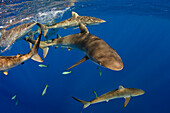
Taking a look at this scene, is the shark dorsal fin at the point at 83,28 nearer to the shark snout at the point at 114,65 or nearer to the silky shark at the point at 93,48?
the silky shark at the point at 93,48

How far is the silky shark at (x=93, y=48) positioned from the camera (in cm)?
306

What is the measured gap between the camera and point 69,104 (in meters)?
28.6

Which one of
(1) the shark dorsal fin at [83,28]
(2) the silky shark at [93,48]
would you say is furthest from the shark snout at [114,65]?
(1) the shark dorsal fin at [83,28]

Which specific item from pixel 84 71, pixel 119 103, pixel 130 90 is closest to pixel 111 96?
pixel 130 90

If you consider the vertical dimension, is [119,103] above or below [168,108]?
above

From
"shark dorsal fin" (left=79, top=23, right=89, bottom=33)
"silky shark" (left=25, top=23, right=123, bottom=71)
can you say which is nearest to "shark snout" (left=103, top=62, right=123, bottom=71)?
"silky shark" (left=25, top=23, right=123, bottom=71)

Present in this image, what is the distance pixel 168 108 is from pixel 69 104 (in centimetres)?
2128

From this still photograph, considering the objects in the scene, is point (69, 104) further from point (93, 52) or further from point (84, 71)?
point (93, 52)

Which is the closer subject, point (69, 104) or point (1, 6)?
point (1, 6)

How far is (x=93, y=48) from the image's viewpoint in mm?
3812

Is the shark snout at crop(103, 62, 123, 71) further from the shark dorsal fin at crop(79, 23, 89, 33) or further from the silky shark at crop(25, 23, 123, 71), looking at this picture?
the shark dorsal fin at crop(79, 23, 89, 33)

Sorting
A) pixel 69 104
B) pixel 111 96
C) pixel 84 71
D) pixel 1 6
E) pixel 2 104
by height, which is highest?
pixel 1 6

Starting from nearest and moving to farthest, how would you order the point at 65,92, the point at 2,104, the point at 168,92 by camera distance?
the point at 65,92 < the point at 168,92 < the point at 2,104

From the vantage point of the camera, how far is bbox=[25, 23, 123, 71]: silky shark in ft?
10.0
